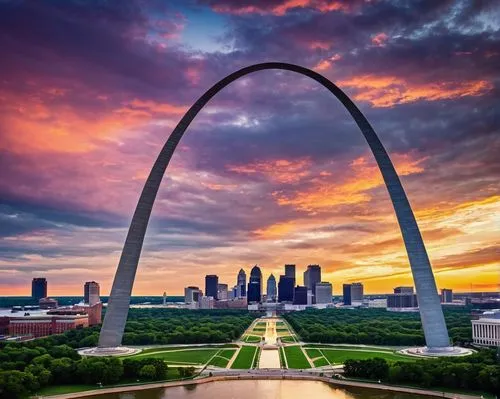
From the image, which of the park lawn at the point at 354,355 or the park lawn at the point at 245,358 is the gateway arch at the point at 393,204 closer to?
the park lawn at the point at 354,355

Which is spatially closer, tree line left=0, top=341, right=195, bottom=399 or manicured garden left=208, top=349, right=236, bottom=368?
tree line left=0, top=341, right=195, bottom=399

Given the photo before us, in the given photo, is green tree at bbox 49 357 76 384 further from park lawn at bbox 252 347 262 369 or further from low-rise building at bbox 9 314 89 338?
low-rise building at bbox 9 314 89 338

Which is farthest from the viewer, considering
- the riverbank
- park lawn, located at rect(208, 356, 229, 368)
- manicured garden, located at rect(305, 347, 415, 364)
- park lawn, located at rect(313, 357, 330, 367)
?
manicured garden, located at rect(305, 347, 415, 364)

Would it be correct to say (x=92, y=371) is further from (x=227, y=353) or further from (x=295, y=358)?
(x=295, y=358)

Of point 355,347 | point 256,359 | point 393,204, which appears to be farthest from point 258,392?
point 355,347

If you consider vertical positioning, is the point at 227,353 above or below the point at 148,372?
below

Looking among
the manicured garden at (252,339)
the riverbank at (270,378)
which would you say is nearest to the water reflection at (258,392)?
the riverbank at (270,378)

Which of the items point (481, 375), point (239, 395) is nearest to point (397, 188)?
point (481, 375)

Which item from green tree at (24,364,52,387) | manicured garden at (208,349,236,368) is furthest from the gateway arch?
green tree at (24,364,52,387)
